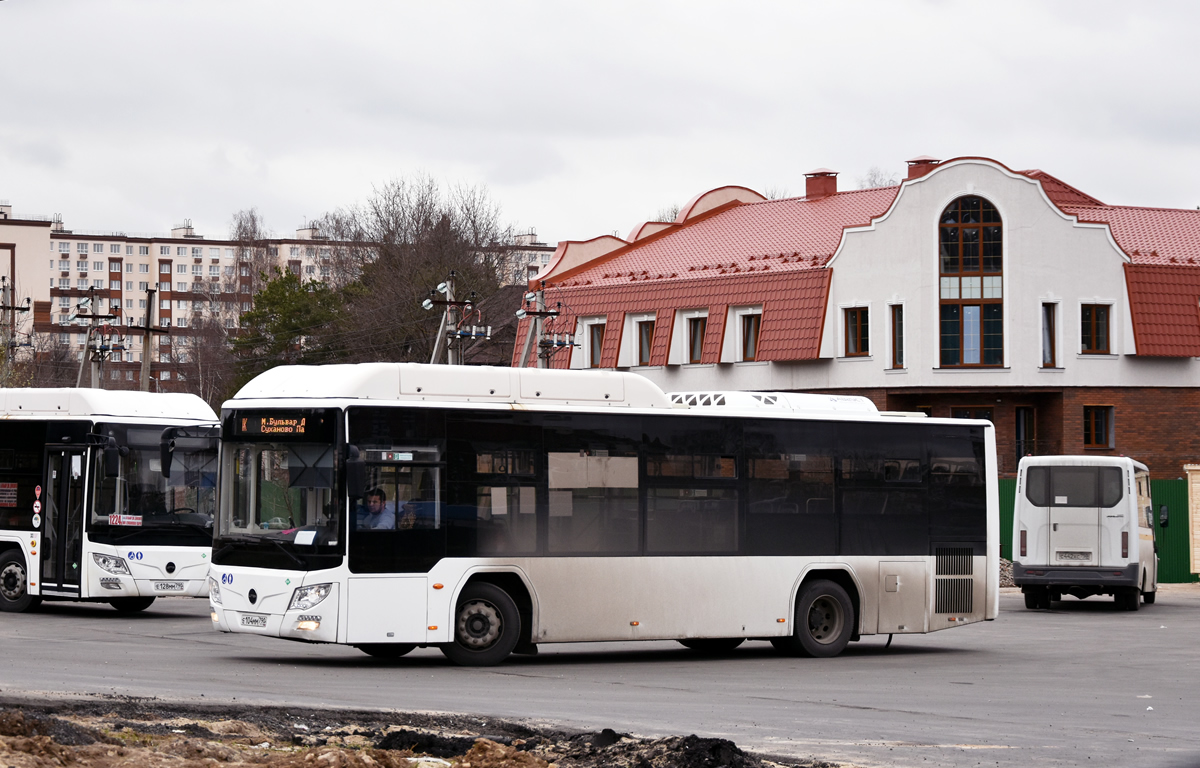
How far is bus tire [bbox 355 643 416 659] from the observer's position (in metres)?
17.0

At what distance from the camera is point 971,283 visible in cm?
5106

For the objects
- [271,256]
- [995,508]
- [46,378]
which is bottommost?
[995,508]

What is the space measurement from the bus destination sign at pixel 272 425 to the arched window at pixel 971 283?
36981mm

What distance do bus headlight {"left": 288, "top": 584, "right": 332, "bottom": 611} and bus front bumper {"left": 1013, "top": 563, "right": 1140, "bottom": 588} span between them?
661 inches

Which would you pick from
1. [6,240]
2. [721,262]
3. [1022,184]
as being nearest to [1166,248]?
[1022,184]

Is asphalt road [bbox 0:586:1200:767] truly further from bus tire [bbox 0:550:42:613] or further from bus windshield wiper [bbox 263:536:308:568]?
bus windshield wiper [bbox 263:536:308:568]

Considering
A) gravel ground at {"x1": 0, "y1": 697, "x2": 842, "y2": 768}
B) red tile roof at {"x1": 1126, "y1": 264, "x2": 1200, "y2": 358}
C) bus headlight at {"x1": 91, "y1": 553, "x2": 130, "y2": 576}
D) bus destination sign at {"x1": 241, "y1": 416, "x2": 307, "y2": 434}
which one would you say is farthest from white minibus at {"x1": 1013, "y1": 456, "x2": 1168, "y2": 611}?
red tile roof at {"x1": 1126, "y1": 264, "x2": 1200, "y2": 358}

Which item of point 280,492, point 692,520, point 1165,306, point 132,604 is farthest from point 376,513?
point 1165,306

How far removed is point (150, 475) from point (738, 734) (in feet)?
45.6

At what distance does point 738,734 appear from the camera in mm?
11789

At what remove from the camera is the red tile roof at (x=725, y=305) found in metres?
53.1

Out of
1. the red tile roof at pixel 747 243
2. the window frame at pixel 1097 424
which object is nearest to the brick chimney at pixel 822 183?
the red tile roof at pixel 747 243

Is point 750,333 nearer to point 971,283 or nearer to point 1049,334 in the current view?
point 971,283

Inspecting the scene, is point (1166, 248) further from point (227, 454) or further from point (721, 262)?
point (227, 454)
